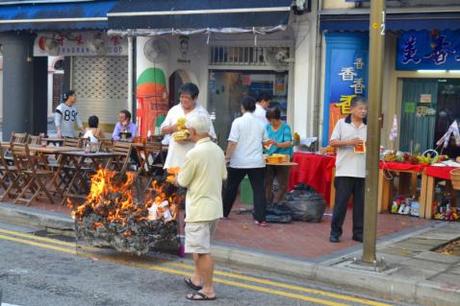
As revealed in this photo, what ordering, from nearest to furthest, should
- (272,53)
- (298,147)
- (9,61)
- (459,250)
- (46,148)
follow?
(459,250)
(46,148)
(298,147)
(272,53)
(9,61)

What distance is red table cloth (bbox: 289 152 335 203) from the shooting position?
10.8 m

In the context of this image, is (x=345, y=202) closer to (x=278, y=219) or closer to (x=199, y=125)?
(x=278, y=219)

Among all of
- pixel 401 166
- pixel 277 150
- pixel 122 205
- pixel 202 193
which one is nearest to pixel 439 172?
pixel 401 166

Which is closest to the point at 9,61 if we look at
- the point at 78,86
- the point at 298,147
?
the point at 78,86

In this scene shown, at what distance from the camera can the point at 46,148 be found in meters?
10.6

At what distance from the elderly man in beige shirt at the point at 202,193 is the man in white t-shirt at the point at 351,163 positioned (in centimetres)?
247

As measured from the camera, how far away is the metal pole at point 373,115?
671 cm

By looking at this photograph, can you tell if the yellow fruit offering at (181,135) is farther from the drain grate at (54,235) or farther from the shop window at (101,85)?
the shop window at (101,85)

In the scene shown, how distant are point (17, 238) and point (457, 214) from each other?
19.5ft

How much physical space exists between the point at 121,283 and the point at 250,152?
3055 millimetres

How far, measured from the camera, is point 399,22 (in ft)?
34.8

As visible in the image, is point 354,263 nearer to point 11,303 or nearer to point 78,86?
point 11,303

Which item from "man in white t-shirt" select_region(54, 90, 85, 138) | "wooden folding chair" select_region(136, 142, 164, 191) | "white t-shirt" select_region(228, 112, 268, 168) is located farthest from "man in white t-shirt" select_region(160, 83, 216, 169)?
"man in white t-shirt" select_region(54, 90, 85, 138)

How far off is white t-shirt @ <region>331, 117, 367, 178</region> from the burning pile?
1991 mm
